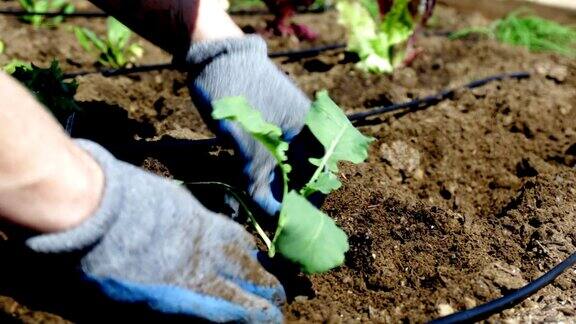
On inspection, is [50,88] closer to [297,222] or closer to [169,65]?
[169,65]

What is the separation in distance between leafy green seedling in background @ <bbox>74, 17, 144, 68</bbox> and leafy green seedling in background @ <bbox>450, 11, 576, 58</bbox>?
137cm

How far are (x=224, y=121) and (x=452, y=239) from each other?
63 centimetres

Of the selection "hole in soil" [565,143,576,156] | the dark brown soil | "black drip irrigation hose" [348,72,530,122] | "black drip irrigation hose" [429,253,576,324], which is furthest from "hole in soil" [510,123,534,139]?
"black drip irrigation hose" [429,253,576,324]

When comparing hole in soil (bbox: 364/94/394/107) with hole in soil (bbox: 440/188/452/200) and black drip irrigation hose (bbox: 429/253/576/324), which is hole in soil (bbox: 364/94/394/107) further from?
black drip irrigation hose (bbox: 429/253/576/324)

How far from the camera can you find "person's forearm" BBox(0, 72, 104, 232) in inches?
37.7

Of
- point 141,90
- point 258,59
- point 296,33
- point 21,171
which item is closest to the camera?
point 21,171

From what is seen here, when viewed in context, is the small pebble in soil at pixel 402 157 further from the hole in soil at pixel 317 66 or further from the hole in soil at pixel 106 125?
the hole in soil at pixel 106 125

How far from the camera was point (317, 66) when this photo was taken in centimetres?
236

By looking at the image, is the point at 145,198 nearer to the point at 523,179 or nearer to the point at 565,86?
the point at 523,179

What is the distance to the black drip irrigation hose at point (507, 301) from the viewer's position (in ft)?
4.11

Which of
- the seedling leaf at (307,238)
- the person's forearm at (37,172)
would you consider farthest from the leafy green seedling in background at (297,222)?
the person's forearm at (37,172)

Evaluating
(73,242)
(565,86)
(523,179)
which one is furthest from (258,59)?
(565,86)

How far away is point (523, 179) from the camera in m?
1.81

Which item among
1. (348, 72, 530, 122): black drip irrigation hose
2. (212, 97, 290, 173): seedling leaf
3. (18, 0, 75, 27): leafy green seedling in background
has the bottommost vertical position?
(18, 0, 75, 27): leafy green seedling in background
